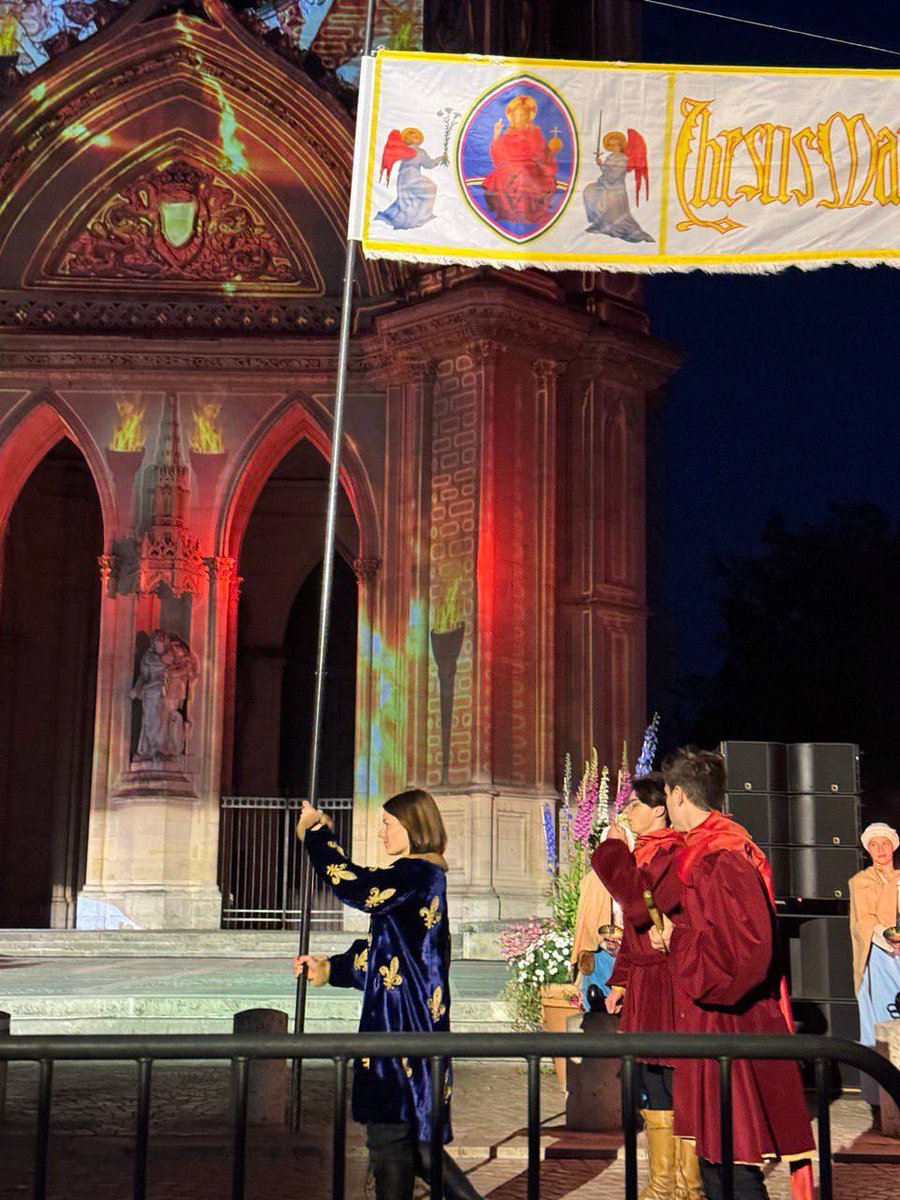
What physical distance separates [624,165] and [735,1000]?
4017 mm

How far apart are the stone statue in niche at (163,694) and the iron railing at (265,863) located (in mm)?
1059

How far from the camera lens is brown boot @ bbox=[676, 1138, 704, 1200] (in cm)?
636

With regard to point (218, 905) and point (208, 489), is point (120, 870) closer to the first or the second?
point (218, 905)

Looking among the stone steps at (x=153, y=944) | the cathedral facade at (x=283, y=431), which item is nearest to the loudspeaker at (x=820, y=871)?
the stone steps at (x=153, y=944)

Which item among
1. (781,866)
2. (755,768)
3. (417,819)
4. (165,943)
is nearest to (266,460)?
(165,943)

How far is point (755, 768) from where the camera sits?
11008 millimetres

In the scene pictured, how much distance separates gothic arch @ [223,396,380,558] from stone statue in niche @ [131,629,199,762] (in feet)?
4.80

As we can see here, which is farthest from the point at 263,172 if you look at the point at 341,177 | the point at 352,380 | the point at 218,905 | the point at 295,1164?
the point at 295,1164

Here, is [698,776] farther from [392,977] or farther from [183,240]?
[183,240]

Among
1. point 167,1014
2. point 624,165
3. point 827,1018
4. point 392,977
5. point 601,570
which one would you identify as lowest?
point 167,1014

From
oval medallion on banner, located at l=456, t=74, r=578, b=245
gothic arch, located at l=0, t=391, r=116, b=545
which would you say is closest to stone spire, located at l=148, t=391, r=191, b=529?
gothic arch, located at l=0, t=391, r=116, b=545

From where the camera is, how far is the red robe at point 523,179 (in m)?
7.68

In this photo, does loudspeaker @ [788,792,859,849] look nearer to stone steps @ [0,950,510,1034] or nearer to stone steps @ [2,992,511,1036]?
stone steps @ [0,950,510,1034]

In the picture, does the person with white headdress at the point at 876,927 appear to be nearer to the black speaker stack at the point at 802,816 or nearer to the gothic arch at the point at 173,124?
the black speaker stack at the point at 802,816
